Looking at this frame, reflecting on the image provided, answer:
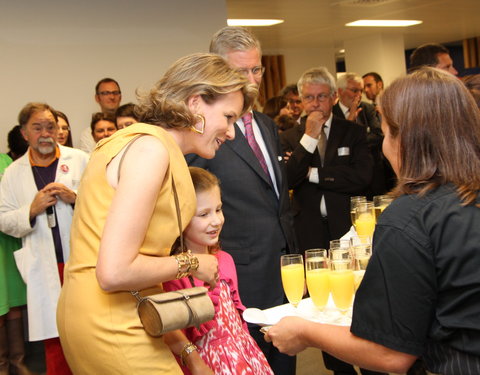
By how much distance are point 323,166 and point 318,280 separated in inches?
87.6

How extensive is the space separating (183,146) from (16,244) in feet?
10.3

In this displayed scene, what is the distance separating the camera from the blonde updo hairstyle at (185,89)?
184cm

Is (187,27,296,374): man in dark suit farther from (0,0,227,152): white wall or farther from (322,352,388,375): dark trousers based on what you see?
(0,0,227,152): white wall

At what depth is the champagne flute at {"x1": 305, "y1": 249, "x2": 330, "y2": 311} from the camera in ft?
6.45

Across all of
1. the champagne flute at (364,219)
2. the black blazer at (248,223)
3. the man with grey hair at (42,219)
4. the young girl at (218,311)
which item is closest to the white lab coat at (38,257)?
the man with grey hair at (42,219)

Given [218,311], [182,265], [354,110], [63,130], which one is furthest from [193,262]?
[354,110]

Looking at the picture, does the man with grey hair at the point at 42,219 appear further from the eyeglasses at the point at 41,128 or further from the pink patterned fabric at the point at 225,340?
the pink patterned fabric at the point at 225,340

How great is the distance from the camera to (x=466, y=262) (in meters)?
1.36

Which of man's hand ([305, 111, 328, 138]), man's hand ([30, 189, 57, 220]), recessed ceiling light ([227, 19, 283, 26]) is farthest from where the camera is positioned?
recessed ceiling light ([227, 19, 283, 26])

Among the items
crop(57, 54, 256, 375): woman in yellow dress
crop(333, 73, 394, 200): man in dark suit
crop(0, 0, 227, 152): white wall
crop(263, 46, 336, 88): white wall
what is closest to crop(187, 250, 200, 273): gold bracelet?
crop(57, 54, 256, 375): woman in yellow dress

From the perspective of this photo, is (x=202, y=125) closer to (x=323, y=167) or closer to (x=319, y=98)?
(x=323, y=167)

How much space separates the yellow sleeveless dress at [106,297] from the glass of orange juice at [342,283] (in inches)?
20.9

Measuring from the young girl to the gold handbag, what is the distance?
1.22 feet

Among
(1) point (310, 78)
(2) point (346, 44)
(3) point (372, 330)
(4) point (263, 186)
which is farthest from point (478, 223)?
(2) point (346, 44)
